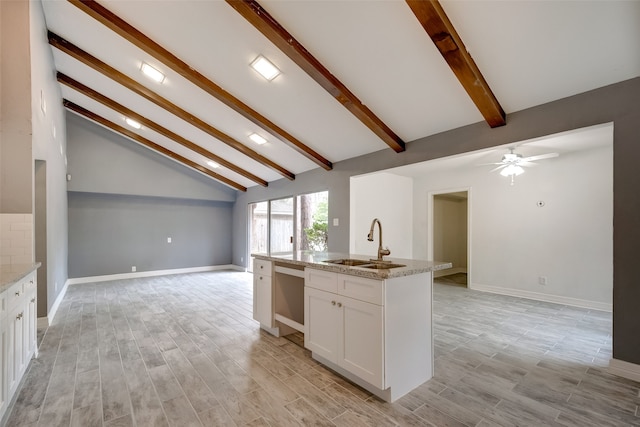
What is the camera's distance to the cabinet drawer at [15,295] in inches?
77.0

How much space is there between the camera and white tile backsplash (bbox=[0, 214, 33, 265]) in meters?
2.80

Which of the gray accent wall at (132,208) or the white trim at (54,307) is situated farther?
the gray accent wall at (132,208)

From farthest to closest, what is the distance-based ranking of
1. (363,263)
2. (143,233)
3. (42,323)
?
(143,233) → (42,323) → (363,263)

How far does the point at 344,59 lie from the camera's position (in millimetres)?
2910

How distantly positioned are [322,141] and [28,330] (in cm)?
398

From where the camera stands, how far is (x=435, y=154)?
374cm

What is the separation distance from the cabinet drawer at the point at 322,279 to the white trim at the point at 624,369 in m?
2.45

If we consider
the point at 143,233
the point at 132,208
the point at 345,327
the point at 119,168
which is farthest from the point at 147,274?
the point at 345,327

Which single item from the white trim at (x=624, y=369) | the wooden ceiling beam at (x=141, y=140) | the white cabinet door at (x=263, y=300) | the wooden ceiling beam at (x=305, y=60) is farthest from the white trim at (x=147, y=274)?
the white trim at (x=624, y=369)

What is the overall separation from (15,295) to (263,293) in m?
2.06

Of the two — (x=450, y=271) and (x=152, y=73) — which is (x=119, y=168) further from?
(x=450, y=271)

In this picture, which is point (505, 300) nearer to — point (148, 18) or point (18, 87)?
point (148, 18)

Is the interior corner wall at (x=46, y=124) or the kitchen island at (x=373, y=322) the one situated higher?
the interior corner wall at (x=46, y=124)

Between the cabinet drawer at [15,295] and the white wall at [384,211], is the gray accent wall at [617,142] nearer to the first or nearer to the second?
the white wall at [384,211]
